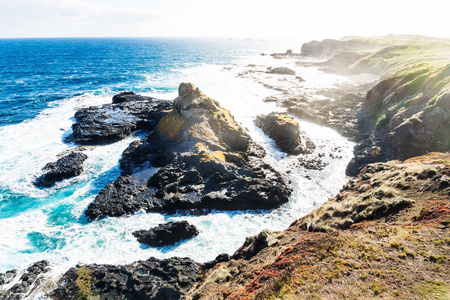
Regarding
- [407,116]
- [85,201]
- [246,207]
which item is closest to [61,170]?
[85,201]

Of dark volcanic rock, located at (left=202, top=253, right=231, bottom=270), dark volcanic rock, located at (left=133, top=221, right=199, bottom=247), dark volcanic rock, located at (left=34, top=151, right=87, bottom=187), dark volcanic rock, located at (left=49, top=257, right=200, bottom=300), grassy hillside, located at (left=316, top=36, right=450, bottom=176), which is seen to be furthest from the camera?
dark volcanic rock, located at (left=34, top=151, right=87, bottom=187)

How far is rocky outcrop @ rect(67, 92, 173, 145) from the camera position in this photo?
38250mm

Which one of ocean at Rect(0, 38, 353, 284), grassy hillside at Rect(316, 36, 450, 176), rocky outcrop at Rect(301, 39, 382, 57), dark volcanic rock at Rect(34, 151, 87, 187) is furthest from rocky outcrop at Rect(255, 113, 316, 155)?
rocky outcrop at Rect(301, 39, 382, 57)

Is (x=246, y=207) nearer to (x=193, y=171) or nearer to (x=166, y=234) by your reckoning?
(x=193, y=171)

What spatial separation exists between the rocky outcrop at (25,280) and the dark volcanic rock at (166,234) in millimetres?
6674

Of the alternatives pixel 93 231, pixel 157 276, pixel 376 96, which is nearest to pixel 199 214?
pixel 157 276

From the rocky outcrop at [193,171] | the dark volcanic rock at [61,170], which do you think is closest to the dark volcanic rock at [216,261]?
the rocky outcrop at [193,171]

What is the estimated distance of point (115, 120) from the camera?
4303 cm

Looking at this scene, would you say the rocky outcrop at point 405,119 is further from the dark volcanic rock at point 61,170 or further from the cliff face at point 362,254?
the dark volcanic rock at point 61,170

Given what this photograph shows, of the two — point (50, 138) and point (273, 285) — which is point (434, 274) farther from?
point (50, 138)

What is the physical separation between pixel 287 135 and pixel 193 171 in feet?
59.7

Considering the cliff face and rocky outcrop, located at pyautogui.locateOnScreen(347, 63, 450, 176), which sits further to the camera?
rocky outcrop, located at pyautogui.locateOnScreen(347, 63, 450, 176)

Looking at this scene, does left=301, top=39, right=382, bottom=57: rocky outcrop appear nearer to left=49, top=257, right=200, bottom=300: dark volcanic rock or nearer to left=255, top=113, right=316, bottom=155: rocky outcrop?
left=255, top=113, right=316, bottom=155: rocky outcrop

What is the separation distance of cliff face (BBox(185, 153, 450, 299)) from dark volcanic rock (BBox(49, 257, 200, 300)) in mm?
2299
